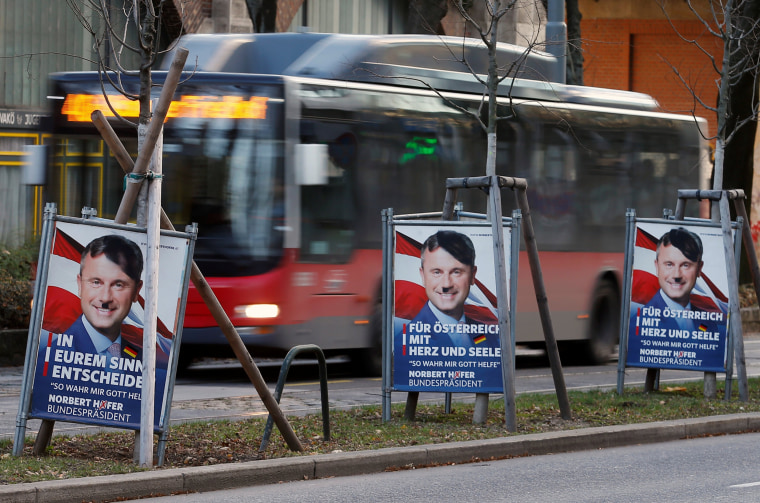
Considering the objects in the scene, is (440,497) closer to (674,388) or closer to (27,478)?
(27,478)

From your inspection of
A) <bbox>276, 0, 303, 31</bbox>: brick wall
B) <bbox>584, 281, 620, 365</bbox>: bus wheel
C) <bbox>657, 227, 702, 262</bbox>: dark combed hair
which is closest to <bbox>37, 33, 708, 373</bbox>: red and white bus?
<bbox>584, 281, 620, 365</bbox>: bus wheel

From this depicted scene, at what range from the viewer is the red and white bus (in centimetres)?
1457

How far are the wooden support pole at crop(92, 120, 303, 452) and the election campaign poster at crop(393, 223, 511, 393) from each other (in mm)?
2042

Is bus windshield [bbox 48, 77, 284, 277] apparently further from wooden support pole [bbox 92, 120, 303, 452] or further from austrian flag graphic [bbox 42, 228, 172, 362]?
austrian flag graphic [bbox 42, 228, 172, 362]

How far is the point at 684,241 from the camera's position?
13.8 meters

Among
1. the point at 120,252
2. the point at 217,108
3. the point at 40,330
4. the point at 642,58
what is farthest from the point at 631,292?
the point at 642,58

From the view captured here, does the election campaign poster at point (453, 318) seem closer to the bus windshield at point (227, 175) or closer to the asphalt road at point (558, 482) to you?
the asphalt road at point (558, 482)

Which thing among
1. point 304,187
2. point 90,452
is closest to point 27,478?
point 90,452

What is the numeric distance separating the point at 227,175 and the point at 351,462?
5833 mm

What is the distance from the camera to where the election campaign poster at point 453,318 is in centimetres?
1134

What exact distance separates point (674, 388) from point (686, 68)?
22125 mm

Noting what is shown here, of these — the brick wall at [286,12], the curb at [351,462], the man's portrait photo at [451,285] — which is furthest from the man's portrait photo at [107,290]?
the brick wall at [286,12]

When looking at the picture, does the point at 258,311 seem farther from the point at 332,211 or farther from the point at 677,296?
the point at 677,296

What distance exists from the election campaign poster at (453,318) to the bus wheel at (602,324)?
7.66m
